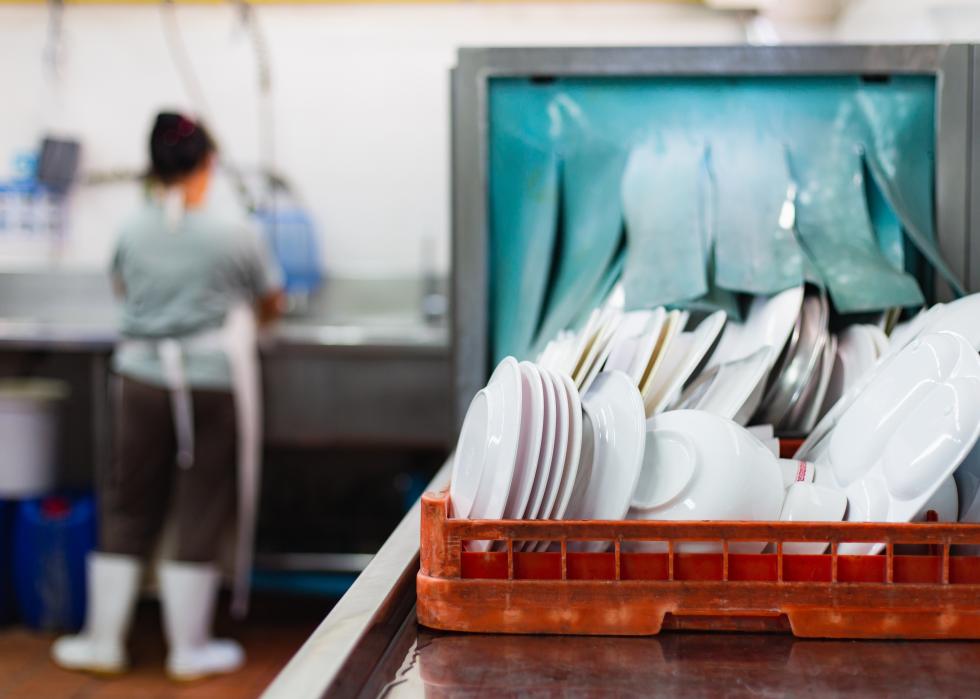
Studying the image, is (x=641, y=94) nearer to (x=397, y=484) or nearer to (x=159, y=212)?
(x=159, y=212)

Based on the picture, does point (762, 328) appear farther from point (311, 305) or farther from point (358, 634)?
point (311, 305)

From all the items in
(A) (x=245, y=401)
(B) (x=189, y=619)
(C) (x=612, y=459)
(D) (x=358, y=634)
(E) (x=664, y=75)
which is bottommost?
(B) (x=189, y=619)

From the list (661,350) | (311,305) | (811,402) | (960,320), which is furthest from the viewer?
(311,305)

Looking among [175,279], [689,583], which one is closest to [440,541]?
[689,583]

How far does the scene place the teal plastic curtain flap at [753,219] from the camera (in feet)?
4.31

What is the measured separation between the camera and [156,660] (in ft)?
10.7

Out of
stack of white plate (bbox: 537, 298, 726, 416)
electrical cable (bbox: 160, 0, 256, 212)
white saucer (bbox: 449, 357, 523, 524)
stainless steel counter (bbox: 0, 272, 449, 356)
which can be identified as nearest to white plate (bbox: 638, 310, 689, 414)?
stack of white plate (bbox: 537, 298, 726, 416)

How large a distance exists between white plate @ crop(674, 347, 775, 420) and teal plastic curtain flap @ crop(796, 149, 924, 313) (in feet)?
0.71

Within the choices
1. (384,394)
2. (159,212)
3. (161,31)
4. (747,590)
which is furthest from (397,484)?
(747,590)

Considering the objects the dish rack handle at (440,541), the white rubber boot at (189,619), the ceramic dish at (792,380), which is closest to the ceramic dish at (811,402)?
the ceramic dish at (792,380)

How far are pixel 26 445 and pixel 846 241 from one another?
299 centimetres

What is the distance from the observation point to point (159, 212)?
2971 mm

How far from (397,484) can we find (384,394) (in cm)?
72

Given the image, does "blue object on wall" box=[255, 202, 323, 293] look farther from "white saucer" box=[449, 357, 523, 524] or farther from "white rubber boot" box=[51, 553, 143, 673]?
"white saucer" box=[449, 357, 523, 524]
